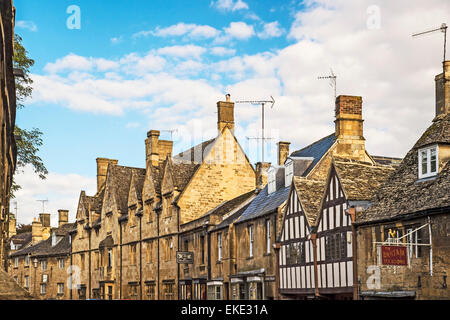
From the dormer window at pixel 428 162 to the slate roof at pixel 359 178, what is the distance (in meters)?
2.46

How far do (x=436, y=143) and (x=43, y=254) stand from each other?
52.9 metres

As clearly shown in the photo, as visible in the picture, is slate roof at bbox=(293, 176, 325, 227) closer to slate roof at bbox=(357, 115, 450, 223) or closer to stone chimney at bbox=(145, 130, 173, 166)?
slate roof at bbox=(357, 115, 450, 223)

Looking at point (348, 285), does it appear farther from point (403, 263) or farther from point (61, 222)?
point (61, 222)

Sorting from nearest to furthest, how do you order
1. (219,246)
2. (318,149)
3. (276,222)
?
(276,222), (318,149), (219,246)

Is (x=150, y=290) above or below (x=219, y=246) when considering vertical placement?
below

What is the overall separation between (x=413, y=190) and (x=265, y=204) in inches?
439

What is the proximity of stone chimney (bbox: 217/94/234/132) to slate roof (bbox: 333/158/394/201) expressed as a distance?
18.0 meters

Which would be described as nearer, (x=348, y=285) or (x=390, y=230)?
(x=390, y=230)

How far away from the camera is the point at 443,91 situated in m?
24.4

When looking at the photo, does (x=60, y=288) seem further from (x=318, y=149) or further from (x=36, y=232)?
(x=318, y=149)

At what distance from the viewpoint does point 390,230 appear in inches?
843

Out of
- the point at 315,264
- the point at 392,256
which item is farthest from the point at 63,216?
the point at 392,256

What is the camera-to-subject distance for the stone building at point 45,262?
208 ft
